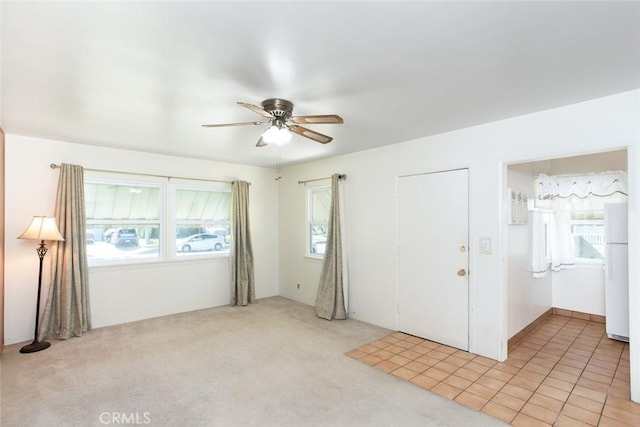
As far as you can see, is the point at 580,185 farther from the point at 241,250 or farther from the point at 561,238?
the point at 241,250

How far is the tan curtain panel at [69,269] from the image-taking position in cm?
392

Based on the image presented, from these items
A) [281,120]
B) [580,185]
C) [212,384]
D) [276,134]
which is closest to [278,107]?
[281,120]

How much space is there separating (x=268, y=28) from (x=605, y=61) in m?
2.16

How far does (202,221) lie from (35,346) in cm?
260

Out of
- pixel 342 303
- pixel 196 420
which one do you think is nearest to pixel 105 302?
pixel 196 420

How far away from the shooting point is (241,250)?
18.1ft

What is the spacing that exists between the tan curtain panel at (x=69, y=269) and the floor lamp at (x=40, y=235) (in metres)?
0.17

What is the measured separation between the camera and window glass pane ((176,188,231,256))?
5.24 meters

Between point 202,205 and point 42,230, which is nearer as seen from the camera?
point 42,230

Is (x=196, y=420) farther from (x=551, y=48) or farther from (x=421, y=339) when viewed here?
(x=551, y=48)

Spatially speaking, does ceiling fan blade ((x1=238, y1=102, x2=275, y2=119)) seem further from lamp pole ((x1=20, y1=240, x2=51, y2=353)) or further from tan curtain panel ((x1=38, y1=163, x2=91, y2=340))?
lamp pole ((x1=20, y1=240, x2=51, y2=353))

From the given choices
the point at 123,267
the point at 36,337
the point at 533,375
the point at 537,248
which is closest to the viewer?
the point at 533,375

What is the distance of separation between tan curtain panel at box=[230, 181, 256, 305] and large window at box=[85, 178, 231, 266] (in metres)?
0.31

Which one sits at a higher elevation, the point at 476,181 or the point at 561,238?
the point at 476,181
